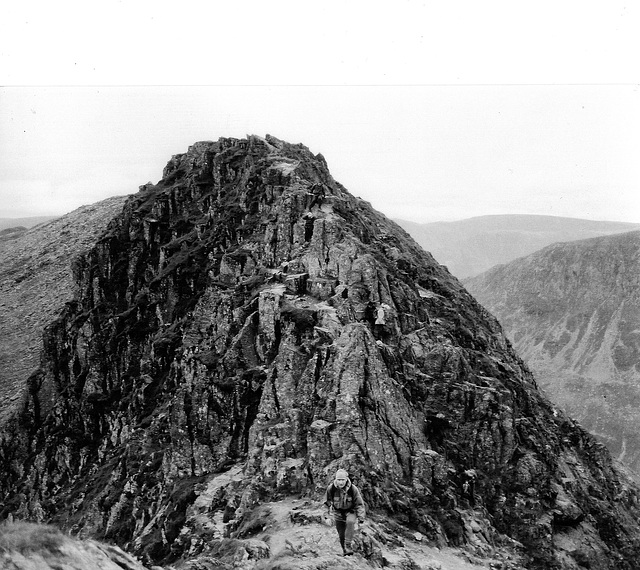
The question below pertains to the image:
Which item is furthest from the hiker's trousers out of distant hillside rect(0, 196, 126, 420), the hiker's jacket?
distant hillside rect(0, 196, 126, 420)

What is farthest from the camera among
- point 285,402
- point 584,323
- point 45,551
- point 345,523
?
point 584,323

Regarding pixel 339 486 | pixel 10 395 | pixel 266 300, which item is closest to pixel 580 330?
pixel 10 395

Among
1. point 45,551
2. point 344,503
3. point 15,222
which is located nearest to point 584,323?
point 15,222

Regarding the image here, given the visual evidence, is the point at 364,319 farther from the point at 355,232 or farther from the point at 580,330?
the point at 580,330

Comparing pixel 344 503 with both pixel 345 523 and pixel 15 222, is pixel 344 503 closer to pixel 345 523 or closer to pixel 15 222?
pixel 345 523

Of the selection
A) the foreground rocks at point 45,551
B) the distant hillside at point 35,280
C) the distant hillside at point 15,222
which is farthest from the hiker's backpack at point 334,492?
the distant hillside at point 15,222

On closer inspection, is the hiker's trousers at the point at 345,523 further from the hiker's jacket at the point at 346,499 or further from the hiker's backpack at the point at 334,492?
the hiker's backpack at the point at 334,492
